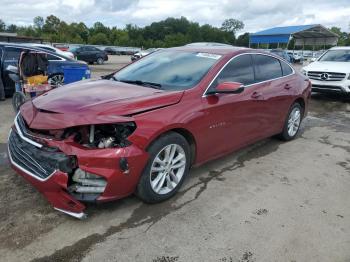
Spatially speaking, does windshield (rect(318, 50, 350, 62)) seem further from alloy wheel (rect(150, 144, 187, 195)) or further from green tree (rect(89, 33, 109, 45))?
green tree (rect(89, 33, 109, 45))

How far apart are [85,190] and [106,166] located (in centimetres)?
30

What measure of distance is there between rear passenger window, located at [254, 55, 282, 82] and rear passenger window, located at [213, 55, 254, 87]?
0.16 meters

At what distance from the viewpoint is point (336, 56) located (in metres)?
11.6

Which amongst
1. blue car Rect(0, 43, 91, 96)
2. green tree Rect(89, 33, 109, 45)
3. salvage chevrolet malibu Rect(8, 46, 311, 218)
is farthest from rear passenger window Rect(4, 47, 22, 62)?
green tree Rect(89, 33, 109, 45)

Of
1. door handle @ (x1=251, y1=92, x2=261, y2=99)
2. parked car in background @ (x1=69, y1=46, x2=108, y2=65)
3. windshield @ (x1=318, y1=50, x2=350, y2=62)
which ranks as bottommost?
door handle @ (x1=251, y1=92, x2=261, y2=99)

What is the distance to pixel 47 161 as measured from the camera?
3.07m

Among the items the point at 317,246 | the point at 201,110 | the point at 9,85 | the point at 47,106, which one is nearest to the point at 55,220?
the point at 47,106

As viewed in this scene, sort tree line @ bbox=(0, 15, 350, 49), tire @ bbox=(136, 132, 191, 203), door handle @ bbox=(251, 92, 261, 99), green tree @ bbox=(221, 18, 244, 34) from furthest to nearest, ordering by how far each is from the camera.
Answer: green tree @ bbox=(221, 18, 244, 34) < tree line @ bbox=(0, 15, 350, 49) < door handle @ bbox=(251, 92, 261, 99) < tire @ bbox=(136, 132, 191, 203)

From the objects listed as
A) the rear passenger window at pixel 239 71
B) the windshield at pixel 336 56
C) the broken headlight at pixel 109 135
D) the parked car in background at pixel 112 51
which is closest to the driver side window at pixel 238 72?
the rear passenger window at pixel 239 71

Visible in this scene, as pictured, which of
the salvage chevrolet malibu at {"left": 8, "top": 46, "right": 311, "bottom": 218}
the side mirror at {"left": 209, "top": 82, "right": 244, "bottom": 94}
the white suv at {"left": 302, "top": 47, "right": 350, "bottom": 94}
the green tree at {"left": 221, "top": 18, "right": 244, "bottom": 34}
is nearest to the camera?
the salvage chevrolet malibu at {"left": 8, "top": 46, "right": 311, "bottom": 218}

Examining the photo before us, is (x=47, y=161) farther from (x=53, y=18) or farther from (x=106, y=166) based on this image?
(x=53, y=18)

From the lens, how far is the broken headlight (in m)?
3.16

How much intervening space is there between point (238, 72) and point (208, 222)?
213 cm

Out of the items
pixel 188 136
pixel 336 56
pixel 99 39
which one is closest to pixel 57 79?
pixel 188 136
